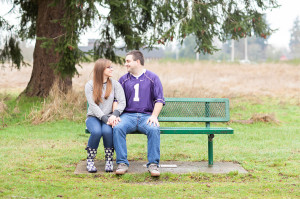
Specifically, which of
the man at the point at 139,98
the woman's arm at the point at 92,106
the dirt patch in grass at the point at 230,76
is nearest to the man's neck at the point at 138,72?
the man at the point at 139,98

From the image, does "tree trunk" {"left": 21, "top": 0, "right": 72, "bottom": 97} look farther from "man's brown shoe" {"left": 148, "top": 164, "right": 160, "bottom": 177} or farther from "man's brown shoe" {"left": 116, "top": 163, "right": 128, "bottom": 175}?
"man's brown shoe" {"left": 148, "top": 164, "right": 160, "bottom": 177}

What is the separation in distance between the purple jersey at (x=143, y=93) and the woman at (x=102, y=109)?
0.40 feet

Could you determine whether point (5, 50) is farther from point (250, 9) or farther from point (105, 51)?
point (250, 9)

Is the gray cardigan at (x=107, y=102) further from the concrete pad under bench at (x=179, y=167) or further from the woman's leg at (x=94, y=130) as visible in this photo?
the concrete pad under bench at (x=179, y=167)

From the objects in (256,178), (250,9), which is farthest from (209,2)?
(256,178)

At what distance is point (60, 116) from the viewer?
31.8 ft

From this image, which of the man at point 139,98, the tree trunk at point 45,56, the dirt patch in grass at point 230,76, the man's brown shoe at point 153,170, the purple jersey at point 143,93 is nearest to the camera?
→ the man's brown shoe at point 153,170

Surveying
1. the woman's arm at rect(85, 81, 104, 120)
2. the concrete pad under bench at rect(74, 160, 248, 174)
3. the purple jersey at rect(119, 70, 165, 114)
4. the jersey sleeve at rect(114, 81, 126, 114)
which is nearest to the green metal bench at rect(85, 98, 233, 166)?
the concrete pad under bench at rect(74, 160, 248, 174)

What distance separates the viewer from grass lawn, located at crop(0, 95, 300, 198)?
14.3ft

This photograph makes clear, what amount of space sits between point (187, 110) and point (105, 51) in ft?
23.7

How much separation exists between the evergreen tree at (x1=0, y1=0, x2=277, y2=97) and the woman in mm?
4258

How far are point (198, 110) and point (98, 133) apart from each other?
4.88 feet

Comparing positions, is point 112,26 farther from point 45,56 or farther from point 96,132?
point 96,132

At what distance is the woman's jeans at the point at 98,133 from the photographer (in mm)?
5199
